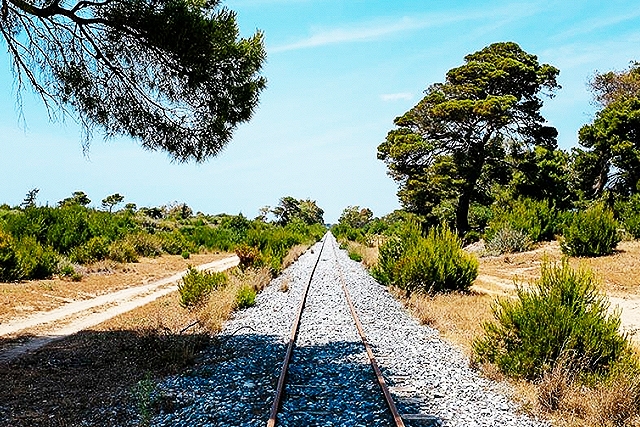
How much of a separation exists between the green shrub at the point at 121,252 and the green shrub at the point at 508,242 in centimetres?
1796

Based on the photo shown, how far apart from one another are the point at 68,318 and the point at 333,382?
886cm

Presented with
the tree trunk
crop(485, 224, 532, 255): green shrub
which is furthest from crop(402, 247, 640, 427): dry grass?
the tree trunk

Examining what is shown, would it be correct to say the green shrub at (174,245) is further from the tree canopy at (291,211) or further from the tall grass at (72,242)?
the tree canopy at (291,211)

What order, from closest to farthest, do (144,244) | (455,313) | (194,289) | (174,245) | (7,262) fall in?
(455,313) < (194,289) < (7,262) < (144,244) < (174,245)

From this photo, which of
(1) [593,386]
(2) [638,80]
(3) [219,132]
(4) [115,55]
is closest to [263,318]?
(3) [219,132]

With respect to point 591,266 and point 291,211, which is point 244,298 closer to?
point 591,266

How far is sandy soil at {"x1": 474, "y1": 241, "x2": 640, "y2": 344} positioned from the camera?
14.1 m

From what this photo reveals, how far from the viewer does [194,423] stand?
19.3ft

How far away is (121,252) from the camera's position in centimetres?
2738

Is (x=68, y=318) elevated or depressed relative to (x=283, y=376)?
elevated

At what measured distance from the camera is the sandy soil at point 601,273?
14.1 meters

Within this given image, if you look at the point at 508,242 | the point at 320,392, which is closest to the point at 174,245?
the point at 508,242

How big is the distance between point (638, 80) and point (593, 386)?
4090 centimetres

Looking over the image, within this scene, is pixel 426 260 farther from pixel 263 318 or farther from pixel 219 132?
pixel 219 132
